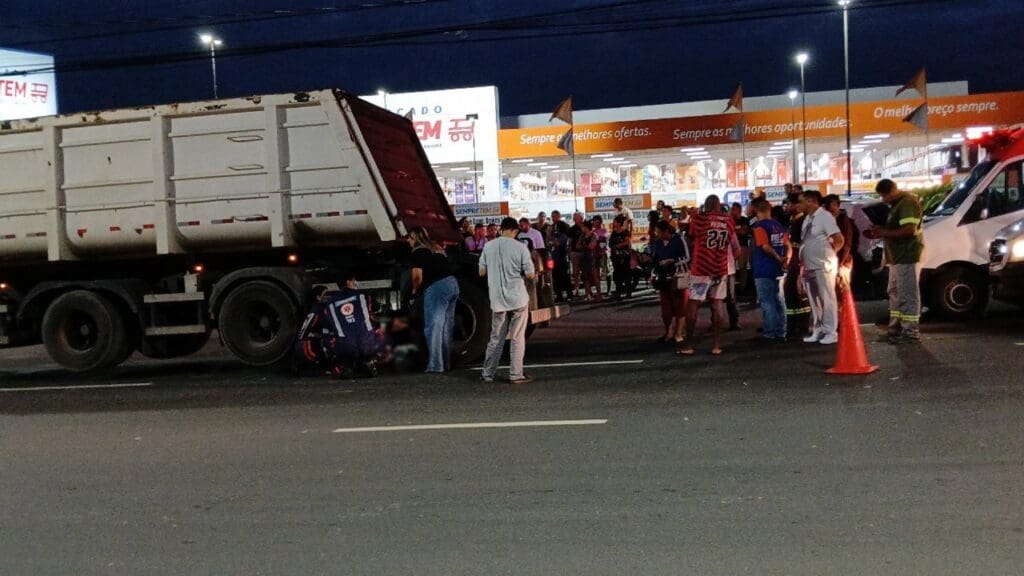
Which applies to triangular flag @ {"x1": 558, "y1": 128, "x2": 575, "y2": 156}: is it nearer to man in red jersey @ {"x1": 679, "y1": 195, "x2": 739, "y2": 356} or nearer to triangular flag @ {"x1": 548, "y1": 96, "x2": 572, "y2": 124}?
triangular flag @ {"x1": 548, "y1": 96, "x2": 572, "y2": 124}

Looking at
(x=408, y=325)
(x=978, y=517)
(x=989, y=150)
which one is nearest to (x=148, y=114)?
(x=408, y=325)

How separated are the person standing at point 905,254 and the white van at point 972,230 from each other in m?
1.59

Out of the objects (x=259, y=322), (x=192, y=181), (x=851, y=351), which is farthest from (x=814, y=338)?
(x=192, y=181)

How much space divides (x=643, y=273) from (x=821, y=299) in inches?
388

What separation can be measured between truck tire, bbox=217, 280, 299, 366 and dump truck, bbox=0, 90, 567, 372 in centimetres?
2

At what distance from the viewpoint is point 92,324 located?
1191 cm

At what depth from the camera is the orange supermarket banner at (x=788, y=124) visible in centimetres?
3306

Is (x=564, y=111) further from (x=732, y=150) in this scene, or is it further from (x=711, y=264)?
(x=711, y=264)

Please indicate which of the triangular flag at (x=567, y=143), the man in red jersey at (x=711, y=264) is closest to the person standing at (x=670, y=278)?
the man in red jersey at (x=711, y=264)

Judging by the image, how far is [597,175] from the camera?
40.3m

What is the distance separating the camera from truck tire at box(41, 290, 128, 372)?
11.6m

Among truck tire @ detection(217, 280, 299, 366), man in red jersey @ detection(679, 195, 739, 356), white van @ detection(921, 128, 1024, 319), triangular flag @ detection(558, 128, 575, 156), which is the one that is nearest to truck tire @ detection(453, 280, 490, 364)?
truck tire @ detection(217, 280, 299, 366)

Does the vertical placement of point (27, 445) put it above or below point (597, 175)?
below

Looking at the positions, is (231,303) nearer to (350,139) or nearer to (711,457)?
(350,139)
